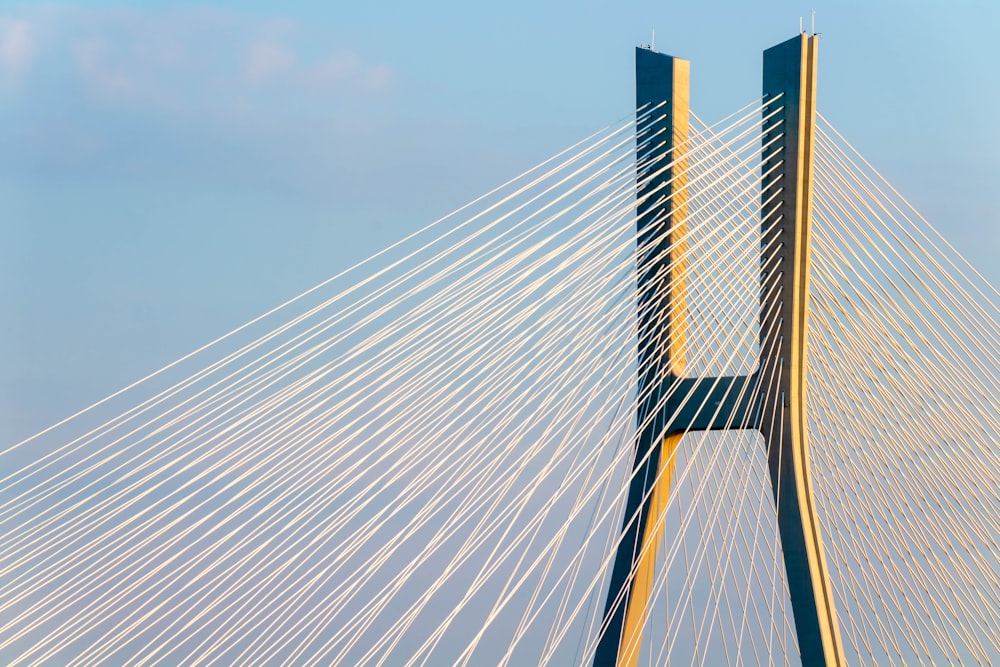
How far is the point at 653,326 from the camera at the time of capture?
36.4ft

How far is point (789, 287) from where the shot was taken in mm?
10859

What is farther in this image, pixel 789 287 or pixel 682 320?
pixel 682 320

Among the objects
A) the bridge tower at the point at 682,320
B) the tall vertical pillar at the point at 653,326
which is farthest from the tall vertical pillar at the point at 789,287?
the tall vertical pillar at the point at 653,326

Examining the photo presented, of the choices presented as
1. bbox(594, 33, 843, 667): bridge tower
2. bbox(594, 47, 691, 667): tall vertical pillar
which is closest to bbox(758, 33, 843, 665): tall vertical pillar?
bbox(594, 33, 843, 667): bridge tower

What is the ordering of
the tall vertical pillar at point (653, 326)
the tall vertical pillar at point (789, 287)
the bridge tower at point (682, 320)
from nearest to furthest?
the tall vertical pillar at point (789, 287) → the bridge tower at point (682, 320) → the tall vertical pillar at point (653, 326)

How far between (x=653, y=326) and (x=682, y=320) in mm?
181

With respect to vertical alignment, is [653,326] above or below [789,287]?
below

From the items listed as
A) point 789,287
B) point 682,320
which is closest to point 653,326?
point 682,320

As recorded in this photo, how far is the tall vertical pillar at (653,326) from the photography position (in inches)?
433

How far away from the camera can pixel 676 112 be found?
11203mm

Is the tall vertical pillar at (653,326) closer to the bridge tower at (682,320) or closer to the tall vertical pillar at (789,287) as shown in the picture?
the bridge tower at (682,320)

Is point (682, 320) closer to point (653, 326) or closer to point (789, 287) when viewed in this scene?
point (653, 326)

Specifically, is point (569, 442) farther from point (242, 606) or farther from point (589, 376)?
point (242, 606)

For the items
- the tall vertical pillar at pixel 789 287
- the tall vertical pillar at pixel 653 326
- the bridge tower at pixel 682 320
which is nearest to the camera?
the tall vertical pillar at pixel 789 287
